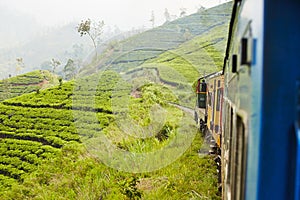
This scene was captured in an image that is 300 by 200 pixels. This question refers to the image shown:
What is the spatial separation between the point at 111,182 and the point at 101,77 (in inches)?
510

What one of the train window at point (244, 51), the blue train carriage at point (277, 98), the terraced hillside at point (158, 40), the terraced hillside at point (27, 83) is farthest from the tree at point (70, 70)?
the blue train carriage at point (277, 98)

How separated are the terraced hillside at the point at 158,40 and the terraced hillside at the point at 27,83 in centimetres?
350

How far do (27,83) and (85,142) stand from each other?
13953 mm

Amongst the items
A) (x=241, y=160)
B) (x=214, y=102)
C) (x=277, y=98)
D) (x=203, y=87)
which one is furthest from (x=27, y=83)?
(x=277, y=98)

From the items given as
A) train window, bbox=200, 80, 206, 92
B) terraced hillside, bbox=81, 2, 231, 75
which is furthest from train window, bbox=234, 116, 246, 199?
terraced hillside, bbox=81, 2, 231, 75

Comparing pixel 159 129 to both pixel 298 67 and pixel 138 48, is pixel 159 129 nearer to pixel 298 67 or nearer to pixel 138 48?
pixel 298 67

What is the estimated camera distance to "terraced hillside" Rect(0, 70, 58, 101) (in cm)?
2161

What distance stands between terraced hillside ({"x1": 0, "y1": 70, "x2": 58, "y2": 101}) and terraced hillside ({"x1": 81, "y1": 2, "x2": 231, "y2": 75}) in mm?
3500

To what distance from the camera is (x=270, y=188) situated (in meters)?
0.92

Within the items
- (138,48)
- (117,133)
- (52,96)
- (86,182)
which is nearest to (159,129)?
(117,133)

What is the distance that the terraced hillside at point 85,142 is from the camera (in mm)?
5852

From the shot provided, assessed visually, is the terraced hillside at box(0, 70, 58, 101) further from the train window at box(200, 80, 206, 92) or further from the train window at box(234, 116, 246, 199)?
the train window at box(234, 116, 246, 199)

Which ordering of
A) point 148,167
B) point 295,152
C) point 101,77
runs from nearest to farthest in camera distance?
1. point 295,152
2. point 148,167
3. point 101,77

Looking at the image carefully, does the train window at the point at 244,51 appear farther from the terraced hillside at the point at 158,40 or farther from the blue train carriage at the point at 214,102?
the terraced hillside at the point at 158,40
